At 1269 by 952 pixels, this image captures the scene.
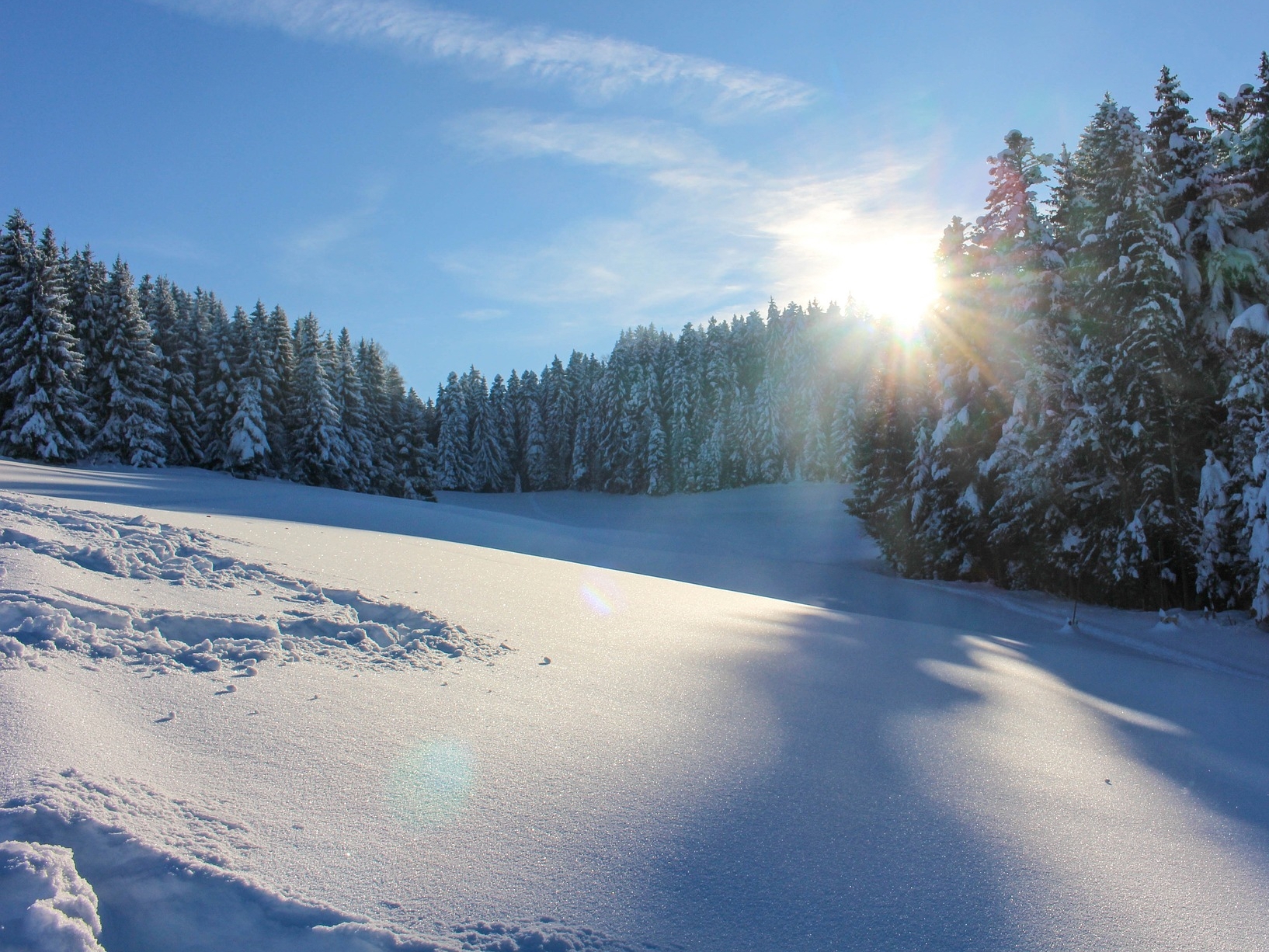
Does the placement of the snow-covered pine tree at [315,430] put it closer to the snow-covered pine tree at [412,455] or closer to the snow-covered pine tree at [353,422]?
the snow-covered pine tree at [353,422]

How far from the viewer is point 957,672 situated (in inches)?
284

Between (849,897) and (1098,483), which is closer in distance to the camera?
(849,897)

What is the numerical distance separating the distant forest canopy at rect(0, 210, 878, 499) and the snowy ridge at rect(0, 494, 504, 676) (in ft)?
100

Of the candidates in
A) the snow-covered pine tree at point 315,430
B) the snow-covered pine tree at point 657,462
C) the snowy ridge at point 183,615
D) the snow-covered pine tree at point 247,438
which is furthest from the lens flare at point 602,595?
the snow-covered pine tree at point 657,462

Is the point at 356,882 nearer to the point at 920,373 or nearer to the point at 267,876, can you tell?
the point at 267,876

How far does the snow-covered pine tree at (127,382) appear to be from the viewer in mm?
34875

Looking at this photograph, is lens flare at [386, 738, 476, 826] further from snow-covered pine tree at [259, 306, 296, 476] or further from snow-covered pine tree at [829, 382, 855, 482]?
snow-covered pine tree at [829, 382, 855, 482]

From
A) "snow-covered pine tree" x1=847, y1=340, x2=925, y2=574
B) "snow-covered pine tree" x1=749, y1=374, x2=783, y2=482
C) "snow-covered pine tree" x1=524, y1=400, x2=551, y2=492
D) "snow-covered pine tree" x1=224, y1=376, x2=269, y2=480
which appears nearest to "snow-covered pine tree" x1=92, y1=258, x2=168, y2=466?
"snow-covered pine tree" x1=224, y1=376, x2=269, y2=480

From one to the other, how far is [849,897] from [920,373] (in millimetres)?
24592

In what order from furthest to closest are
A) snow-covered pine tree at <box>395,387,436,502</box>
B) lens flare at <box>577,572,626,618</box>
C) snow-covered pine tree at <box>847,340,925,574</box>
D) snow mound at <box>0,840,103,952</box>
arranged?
snow-covered pine tree at <box>395,387,436,502</box> → snow-covered pine tree at <box>847,340,925,574</box> → lens flare at <box>577,572,626,618</box> → snow mound at <box>0,840,103,952</box>

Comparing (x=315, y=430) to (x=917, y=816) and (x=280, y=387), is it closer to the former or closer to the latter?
(x=280, y=387)

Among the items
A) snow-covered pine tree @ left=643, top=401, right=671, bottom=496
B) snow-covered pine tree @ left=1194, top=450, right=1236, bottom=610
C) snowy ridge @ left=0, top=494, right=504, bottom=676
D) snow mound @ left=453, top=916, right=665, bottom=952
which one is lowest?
snow mound @ left=453, top=916, right=665, bottom=952

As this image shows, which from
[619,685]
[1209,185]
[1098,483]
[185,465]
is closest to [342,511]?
[619,685]

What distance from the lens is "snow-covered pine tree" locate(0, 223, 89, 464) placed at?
30.4 meters
